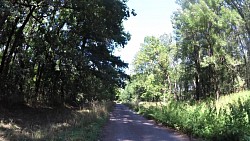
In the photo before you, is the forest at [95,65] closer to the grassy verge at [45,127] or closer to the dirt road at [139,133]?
the grassy verge at [45,127]

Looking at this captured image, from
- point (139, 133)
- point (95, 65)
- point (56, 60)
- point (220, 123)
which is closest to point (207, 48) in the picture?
point (95, 65)

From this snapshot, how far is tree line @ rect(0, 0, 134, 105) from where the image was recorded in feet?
65.0

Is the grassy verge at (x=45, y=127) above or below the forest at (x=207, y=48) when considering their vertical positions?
below

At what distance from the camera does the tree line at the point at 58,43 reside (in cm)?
1981

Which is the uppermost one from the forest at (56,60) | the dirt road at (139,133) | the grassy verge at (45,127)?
the forest at (56,60)

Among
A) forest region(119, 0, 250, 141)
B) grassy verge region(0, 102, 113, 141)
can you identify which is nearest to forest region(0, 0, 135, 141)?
grassy verge region(0, 102, 113, 141)

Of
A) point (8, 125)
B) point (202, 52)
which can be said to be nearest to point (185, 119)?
point (8, 125)

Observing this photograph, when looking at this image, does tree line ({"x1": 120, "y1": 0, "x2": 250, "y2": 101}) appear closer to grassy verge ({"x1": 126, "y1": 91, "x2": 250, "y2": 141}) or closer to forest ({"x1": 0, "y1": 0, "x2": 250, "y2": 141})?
forest ({"x1": 0, "y1": 0, "x2": 250, "y2": 141})

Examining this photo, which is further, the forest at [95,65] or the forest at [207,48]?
the forest at [207,48]

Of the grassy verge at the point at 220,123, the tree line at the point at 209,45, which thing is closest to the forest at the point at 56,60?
the grassy verge at the point at 220,123

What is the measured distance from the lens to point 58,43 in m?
22.9

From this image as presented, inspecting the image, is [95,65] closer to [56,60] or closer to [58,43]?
[56,60]

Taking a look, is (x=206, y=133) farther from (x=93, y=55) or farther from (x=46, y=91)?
(x=46, y=91)

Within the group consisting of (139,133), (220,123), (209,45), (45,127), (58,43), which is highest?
(209,45)
